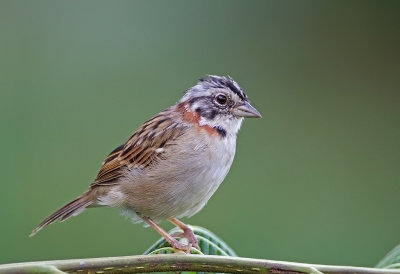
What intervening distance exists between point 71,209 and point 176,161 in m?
0.52

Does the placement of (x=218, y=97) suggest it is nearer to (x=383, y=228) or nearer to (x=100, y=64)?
(x=383, y=228)

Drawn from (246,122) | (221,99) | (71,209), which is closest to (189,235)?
(71,209)

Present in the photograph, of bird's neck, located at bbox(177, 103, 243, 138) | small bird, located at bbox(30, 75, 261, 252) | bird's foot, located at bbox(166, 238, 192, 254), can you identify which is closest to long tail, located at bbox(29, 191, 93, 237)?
small bird, located at bbox(30, 75, 261, 252)

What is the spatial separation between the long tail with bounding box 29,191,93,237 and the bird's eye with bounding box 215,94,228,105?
0.74 metres

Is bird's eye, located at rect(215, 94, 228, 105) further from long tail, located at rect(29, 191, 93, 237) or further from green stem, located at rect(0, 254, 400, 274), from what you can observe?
green stem, located at rect(0, 254, 400, 274)

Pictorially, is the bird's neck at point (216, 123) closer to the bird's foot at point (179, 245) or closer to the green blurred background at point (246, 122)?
the bird's foot at point (179, 245)

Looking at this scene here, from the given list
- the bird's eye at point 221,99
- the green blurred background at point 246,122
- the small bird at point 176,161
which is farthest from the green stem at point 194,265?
the green blurred background at point 246,122

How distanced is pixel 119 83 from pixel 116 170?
3005 mm

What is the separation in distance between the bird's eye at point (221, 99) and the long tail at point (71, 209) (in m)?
0.74

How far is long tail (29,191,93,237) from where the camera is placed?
3869mm

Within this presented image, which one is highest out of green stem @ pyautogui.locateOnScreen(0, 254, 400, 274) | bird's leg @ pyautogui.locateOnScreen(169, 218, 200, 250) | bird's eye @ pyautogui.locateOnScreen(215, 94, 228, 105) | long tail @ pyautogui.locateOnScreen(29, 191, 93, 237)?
bird's eye @ pyautogui.locateOnScreen(215, 94, 228, 105)

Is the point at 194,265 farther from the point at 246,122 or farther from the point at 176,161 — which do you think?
the point at 246,122

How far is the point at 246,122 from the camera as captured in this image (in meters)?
6.62

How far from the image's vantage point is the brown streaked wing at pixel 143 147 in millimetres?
4039
